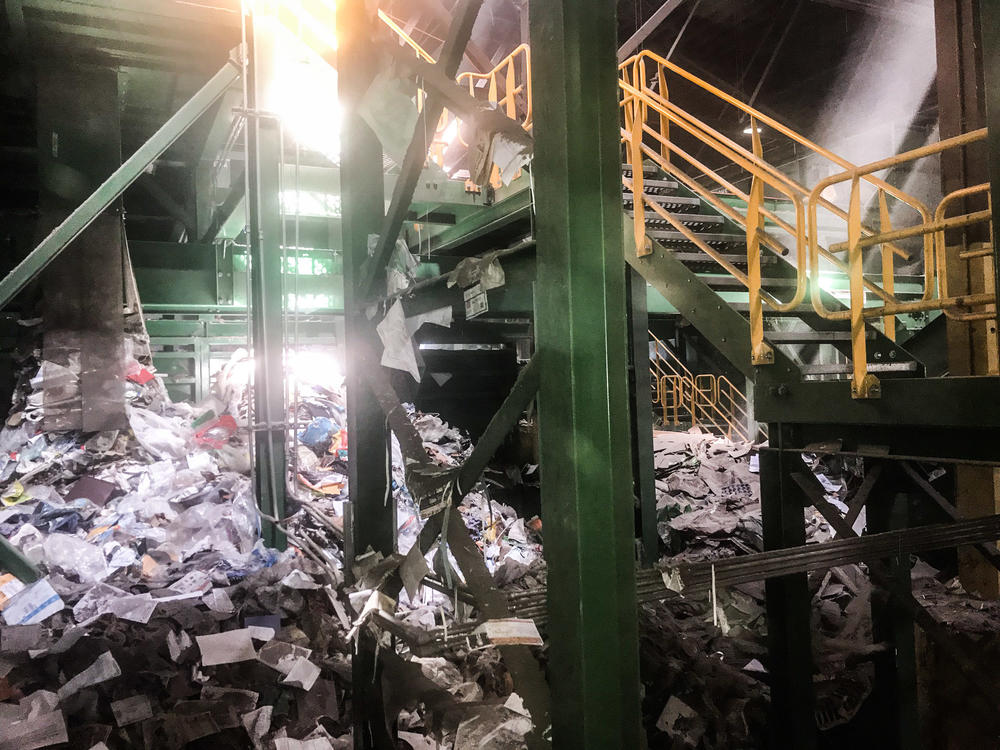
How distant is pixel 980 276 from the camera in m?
4.84

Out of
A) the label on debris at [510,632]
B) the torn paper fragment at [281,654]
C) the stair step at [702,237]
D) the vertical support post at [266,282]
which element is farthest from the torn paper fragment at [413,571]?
the stair step at [702,237]

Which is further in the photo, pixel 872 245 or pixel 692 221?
pixel 692 221

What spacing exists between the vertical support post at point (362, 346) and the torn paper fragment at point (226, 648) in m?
1.17

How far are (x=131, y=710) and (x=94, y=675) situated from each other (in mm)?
342

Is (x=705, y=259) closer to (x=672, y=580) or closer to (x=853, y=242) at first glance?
(x=853, y=242)

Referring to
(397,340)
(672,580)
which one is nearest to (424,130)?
(397,340)

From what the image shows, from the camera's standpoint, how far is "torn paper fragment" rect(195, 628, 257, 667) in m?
3.69

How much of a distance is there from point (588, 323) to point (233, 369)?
337 inches

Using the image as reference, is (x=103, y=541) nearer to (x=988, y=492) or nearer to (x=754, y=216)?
(x=754, y=216)

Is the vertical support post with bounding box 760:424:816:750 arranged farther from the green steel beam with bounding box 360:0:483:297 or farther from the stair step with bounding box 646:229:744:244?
the green steel beam with bounding box 360:0:483:297

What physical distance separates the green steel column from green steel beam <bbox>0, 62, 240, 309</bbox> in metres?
4.14

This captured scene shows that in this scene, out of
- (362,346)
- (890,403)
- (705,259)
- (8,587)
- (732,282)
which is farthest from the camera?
(705,259)

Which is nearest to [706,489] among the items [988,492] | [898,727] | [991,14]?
[988,492]

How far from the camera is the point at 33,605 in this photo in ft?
13.4
